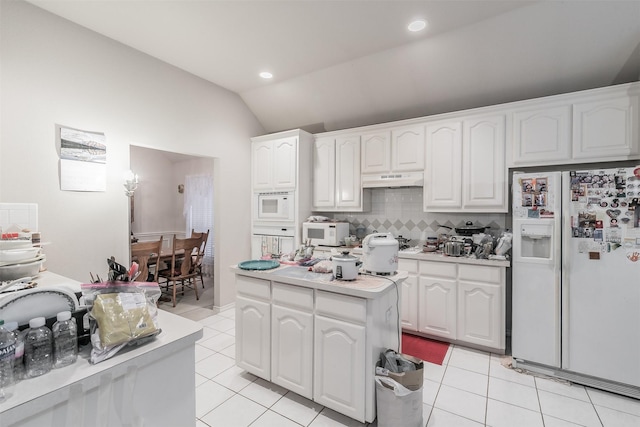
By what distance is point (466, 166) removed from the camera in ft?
10.2

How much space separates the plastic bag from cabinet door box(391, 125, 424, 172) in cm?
303

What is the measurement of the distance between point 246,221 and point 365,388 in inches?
120

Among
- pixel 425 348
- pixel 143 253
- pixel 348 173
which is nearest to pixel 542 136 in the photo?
pixel 348 173

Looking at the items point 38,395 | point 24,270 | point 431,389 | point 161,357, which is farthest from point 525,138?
point 24,270

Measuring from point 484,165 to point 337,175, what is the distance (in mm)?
1771

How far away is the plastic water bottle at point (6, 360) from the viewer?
788mm

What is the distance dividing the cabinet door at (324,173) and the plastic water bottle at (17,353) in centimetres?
332

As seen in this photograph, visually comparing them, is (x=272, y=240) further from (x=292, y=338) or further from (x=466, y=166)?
(x=466, y=166)

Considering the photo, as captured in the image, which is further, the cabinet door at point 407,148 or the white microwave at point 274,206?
the white microwave at point 274,206

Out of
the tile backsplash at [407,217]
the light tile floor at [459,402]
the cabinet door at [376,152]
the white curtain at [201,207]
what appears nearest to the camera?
the light tile floor at [459,402]

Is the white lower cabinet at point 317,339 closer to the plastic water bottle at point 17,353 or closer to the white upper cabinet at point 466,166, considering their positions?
the plastic water bottle at point 17,353

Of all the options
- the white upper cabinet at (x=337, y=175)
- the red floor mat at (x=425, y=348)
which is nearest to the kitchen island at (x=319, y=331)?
the red floor mat at (x=425, y=348)

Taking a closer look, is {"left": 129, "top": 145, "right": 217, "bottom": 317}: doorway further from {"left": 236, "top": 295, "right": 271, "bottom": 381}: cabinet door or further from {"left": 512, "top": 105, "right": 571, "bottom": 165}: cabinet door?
{"left": 512, "top": 105, "right": 571, "bottom": 165}: cabinet door

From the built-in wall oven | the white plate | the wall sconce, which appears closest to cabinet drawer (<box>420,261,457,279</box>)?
the built-in wall oven
